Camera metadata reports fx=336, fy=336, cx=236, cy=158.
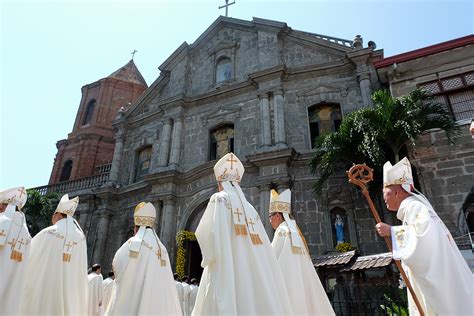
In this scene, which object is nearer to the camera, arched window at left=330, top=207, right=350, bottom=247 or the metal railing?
the metal railing

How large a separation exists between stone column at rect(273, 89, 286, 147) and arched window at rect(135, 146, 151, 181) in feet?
22.6

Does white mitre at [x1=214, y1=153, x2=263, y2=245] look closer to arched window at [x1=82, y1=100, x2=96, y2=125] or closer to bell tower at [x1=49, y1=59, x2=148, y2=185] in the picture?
bell tower at [x1=49, y1=59, x2=148, y2=185]

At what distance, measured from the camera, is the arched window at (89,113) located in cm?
2411

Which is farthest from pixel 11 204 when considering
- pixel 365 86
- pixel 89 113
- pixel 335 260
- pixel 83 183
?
pixel 89 113

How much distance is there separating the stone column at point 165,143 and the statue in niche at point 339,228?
748cm

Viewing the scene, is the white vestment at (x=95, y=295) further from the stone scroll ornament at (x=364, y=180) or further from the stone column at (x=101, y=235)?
the stone column at (x=101, y=235)

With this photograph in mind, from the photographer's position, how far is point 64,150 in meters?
23.2

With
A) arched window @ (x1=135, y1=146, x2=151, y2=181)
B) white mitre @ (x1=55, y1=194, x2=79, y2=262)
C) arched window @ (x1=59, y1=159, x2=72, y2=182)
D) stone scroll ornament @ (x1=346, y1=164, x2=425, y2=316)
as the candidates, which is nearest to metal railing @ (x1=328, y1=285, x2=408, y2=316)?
stone scroll ornament @ (x1=346, y1=164, x2=425, y2=316)

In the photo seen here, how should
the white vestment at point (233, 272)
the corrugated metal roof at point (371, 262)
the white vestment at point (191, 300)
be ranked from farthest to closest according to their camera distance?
the white vestment at point (191, 300), the corrugated metal roof at point (371, 262), the white vestment at point (233, 272)

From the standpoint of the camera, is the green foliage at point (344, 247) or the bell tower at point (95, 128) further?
the bell tower at point (95, 128)

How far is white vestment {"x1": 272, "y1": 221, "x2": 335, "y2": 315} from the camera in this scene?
4488mm

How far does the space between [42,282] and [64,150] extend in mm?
20591

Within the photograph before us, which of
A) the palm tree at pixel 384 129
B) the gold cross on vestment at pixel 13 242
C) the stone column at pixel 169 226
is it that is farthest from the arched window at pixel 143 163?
the gold cross on vestment at pixel 13 242

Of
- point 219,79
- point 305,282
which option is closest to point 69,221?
point 305,282
